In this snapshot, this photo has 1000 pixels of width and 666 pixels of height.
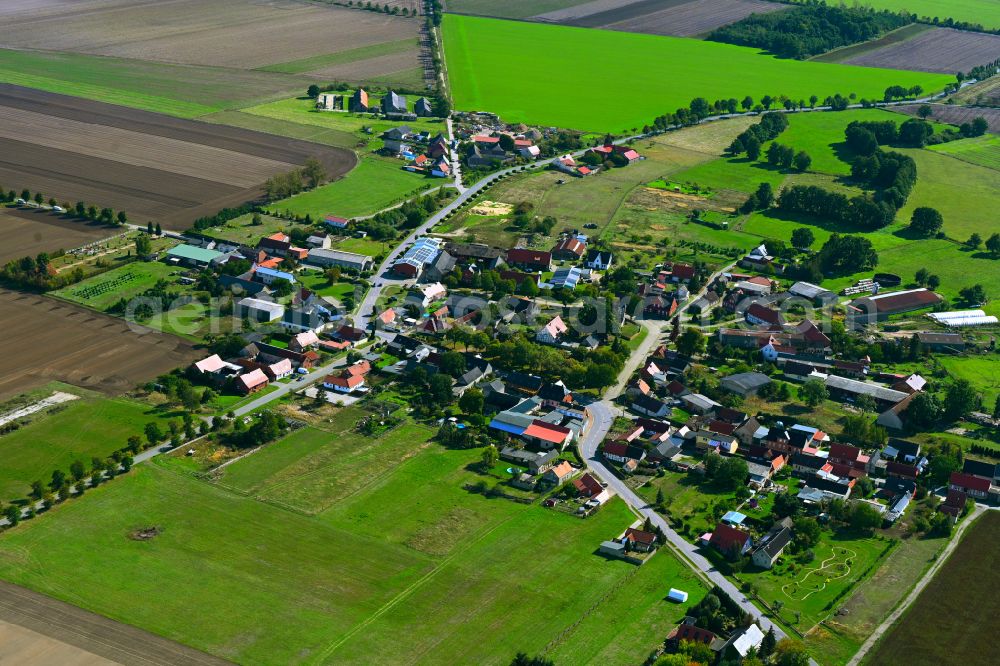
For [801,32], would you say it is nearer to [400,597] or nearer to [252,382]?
[252,382]

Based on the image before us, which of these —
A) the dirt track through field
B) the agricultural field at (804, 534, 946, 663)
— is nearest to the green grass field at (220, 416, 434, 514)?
the dirt track through field

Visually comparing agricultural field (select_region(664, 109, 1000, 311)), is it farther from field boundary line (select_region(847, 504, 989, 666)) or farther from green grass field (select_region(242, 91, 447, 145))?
field boundary line (select_region(847, 504, 989, 666))

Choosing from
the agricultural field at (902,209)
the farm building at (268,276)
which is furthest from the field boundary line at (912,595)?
the farm building at (268,276)

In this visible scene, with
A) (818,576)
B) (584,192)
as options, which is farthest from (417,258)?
(818,576)

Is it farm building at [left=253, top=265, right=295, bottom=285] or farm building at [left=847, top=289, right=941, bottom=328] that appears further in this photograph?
farm building at [left=253, top=265, right=295, bottom=285]

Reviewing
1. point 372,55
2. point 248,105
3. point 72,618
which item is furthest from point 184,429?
point 372,55

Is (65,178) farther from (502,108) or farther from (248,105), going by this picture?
(502,108)
